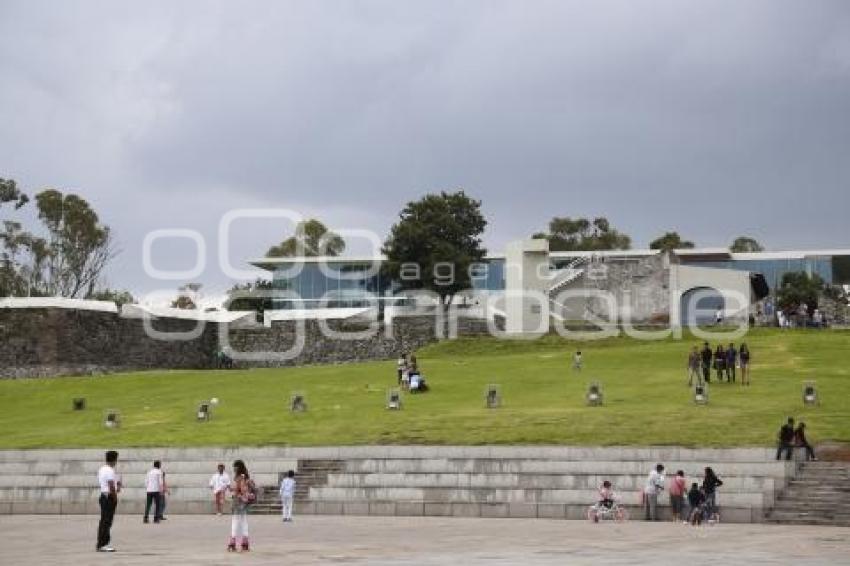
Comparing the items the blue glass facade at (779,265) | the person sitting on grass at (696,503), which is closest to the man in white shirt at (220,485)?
the person sitting on grass at (696,503)

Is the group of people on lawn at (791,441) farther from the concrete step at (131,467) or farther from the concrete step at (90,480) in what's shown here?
the concrete step at (90,480)

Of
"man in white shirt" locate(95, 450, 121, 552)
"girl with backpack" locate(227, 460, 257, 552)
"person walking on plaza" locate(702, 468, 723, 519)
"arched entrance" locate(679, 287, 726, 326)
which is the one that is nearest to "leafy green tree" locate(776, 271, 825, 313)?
"arched entrance" locate(679, 287, 726, 326)

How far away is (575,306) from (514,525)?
49948mm

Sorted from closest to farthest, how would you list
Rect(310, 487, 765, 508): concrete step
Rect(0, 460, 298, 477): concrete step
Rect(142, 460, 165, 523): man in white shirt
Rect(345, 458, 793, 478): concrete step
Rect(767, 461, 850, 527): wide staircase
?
Rect(767, 461, 850, 527): wide staircase < Rect(310, 487, 765, 508): concrete step < Rect(142, 460, 165, 523): man in white shirt < Rect(345, 458, 793, 478): concrete step < Rect(0, 460, 298, 477): concrete step

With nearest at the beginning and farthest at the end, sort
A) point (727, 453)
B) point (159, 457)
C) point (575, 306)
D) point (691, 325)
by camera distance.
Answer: point (727, 453) < point (159, 457) < point (691, 325) < point (575, 306)

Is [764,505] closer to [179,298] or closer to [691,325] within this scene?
[691,325]

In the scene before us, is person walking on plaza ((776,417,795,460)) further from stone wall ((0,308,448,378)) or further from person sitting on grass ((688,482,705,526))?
stone wall ((0,308,448,378))

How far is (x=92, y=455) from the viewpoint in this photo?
36844mm

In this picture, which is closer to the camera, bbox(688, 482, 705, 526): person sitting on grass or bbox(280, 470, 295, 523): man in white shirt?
bbox(688, 482, 705, 526): person sitting on grass

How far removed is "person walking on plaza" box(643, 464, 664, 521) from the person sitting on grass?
3.67 feet

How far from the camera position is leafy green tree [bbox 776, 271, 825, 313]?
82688mm

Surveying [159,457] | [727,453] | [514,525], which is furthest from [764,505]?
[159,457]

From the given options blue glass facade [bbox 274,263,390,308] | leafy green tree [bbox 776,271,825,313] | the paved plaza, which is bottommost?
the paved plaza

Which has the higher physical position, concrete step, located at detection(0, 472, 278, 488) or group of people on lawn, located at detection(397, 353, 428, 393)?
→ group of people on lawn, located at detection(397, 353, 428, 393)
